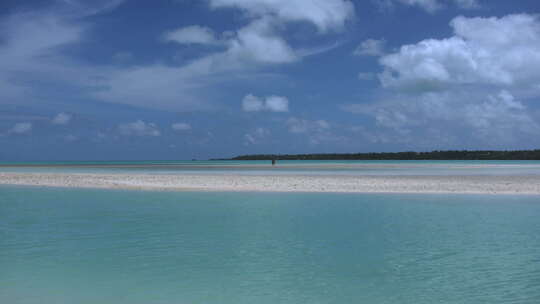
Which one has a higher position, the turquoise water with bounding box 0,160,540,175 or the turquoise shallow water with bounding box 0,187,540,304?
the turquoise water with bounding box 0,160,540,175

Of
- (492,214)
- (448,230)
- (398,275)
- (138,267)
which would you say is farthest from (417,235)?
(138,267)

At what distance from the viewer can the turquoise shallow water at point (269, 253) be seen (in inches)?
336

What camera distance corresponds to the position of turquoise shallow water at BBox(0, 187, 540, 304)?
852 cm

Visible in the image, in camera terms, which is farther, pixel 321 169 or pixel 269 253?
pixel 321 169

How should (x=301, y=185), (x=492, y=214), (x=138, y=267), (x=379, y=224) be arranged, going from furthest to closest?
1. (x=301, y=185)
2. (x=492, y=214)
3. (x=379, y=224)
4. (x=138, y=267)

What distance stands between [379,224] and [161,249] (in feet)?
24.4

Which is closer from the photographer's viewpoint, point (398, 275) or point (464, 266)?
point (398, 275)

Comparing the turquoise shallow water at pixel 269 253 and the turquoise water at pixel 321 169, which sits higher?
the turquoise water at pixel 321 169

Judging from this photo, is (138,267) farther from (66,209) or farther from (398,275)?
(66,209)

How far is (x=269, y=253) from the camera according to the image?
11.6m

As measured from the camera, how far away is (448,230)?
15.0m

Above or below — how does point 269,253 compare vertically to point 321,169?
below

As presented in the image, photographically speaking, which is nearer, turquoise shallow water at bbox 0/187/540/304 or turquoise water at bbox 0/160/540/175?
turquoise shallow water at bbox 0/187/540/304

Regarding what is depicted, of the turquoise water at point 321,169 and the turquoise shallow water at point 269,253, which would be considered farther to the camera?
Answer: the turquoise water at point 321,169
